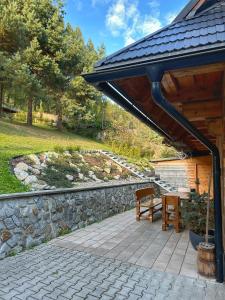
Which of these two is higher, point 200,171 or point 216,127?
point 216,127

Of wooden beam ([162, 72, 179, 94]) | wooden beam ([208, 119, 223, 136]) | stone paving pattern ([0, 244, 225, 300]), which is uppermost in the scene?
wooden beam ([162, 72, 179, 94])

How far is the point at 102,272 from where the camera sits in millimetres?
3662

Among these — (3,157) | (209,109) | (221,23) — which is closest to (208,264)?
(209,109)

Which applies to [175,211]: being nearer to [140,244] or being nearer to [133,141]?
[140,244]

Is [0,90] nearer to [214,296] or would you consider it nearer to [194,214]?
[194,214]

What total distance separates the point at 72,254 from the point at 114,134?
55.9ft

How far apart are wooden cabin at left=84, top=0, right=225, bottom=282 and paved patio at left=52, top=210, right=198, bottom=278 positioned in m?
0.87

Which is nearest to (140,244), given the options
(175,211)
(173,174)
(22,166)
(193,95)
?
(175,211)

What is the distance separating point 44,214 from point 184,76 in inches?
152

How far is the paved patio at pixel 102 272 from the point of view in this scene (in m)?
3.04

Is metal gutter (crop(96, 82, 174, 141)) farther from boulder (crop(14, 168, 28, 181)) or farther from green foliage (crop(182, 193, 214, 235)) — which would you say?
boulder (crop(14, 168, 28, 181))

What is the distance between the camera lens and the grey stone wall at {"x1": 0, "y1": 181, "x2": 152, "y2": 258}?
14.0 feet

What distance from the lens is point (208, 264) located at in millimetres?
3475

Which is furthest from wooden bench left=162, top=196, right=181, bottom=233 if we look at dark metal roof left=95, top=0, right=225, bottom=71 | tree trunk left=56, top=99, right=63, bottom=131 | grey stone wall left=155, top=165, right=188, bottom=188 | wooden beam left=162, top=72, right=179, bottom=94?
tree trunk left=56, top=99, right=63, bottom=131
